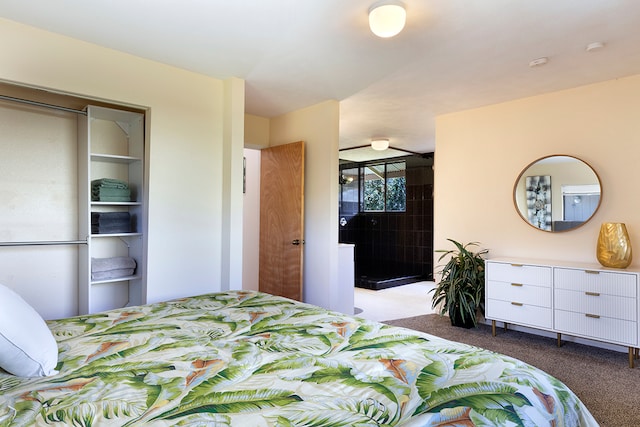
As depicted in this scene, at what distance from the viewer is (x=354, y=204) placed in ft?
27.0

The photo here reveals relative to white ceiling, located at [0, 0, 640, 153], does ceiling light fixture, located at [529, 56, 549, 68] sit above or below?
below

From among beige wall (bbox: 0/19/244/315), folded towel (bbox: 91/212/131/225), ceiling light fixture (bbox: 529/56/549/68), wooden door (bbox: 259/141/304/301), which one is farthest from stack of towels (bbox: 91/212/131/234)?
ceiling light fixture (bbox: 529/56/549/68)

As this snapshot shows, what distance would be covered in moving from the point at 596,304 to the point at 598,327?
0.18 m

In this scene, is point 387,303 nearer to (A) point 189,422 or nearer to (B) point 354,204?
(B) point 354,204

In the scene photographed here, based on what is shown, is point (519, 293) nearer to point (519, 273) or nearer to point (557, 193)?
point (519, 273)

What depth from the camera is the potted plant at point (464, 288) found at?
3777 mm

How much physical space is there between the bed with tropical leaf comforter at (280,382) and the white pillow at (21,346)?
0.04 meters

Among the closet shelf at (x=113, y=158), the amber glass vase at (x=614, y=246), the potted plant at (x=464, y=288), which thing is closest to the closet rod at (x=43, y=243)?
the closet shelf at (x=113, y=158)

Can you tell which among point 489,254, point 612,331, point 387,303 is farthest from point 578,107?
point 387,303

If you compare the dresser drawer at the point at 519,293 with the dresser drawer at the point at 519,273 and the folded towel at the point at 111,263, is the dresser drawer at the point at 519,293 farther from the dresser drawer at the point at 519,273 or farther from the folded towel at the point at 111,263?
the folded towel at the point at 111,263

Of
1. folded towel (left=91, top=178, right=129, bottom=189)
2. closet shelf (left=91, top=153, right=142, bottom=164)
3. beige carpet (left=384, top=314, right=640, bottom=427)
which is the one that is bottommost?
beige carpet (left=384, top=314, right=640, bottom=427)

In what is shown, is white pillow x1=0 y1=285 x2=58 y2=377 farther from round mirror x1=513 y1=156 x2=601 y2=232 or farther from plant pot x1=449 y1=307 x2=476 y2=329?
round mirror x1=513 y1=156 x2=601 y2=232

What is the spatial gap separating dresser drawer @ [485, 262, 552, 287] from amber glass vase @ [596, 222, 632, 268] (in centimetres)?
43

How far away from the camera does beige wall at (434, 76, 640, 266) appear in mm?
3246
